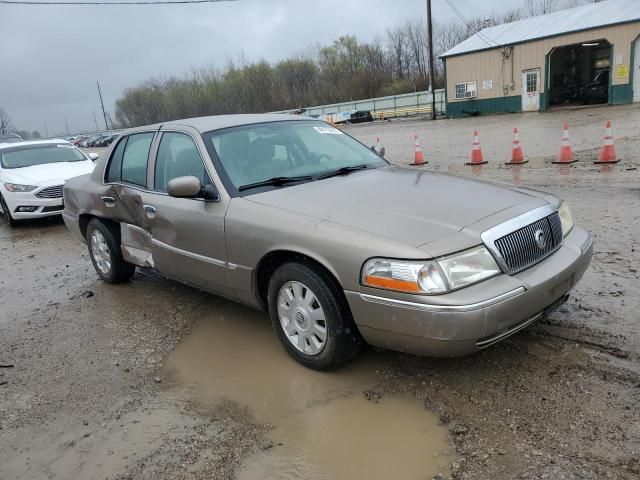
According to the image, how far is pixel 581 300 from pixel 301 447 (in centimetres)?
256

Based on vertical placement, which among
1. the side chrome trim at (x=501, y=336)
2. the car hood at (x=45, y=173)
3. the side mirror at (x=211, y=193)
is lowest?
the side chrome trim at (x=501, y=336)

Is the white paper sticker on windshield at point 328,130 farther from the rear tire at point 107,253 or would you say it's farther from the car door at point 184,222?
the rear tire at point 107,253

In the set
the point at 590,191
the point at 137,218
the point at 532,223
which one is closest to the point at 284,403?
the point at 532,223

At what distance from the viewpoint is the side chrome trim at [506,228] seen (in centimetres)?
291

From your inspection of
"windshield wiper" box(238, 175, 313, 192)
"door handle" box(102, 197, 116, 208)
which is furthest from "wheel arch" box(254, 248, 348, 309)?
"door handle" box(102, 197, 116, 208)

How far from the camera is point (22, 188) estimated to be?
9.68 m

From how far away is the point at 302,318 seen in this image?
337cm

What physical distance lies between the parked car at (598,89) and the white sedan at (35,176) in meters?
29.2

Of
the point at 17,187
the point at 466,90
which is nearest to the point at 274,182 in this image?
the point at 17,187

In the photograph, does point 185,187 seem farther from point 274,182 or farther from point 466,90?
point 466,90

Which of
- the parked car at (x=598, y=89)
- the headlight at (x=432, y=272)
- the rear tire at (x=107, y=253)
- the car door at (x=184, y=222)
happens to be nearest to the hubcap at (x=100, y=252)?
the rear tire at (x=107, y=253)

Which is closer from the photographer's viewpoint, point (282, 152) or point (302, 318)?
point (302, 318)

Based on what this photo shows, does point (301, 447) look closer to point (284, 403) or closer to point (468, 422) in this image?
point (284, 403)

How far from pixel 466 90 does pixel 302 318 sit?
32692 mm
